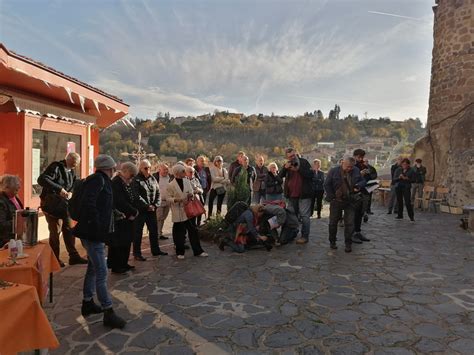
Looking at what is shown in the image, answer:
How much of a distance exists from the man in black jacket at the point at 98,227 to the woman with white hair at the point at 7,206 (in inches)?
32.0

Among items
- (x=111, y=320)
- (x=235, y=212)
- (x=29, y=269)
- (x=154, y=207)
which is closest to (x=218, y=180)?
(x=235, y=212)

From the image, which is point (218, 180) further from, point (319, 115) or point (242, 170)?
point (319, 115)

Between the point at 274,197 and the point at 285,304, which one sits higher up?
the point at 274,197

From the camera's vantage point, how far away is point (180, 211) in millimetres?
5855

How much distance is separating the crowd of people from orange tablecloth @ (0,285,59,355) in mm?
1085

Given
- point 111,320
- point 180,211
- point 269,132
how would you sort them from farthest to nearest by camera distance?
point 269,132, point 180,211, point 111,320

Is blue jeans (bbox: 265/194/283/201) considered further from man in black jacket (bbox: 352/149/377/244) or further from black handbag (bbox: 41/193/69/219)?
black handbag (bbox: 41/193/69/219)

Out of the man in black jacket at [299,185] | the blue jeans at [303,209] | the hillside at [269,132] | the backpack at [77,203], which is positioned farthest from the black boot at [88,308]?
the hillside at [269,132]

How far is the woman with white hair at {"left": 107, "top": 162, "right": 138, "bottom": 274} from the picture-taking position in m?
4.89

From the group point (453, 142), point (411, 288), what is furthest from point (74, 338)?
point (453, 142)

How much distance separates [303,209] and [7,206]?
4823 millimetres

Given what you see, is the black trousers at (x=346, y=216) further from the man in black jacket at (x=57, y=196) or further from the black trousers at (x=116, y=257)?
the man in black jacket at (x=57, y=196)

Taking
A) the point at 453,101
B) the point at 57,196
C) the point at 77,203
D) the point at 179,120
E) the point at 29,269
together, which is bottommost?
the point at 29,269

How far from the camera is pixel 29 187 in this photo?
21.6 feet
